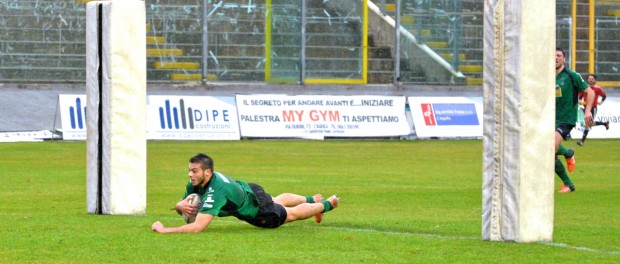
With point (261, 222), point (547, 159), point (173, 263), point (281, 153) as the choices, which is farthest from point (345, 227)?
point (281, 153)

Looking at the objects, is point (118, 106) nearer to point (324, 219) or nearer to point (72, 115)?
point (324, 219)

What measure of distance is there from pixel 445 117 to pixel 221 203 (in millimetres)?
25750

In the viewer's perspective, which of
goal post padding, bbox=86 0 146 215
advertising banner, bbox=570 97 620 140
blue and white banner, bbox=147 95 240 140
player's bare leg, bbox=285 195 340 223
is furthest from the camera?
advertising banner, bbox=570 97 620 140

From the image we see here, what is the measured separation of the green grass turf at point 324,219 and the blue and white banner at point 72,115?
16.3 feet

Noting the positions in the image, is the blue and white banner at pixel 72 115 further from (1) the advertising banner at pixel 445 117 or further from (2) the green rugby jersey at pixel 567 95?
(2) the green rugby jersey at pixel 567 95

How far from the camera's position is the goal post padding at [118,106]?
13859 millimetres

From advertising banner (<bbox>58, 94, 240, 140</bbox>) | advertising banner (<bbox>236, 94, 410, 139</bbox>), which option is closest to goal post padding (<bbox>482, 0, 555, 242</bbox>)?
advertising banner (<bbox>58, 94, 240, 140</bbox>)

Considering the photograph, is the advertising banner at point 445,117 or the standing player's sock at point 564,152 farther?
the advertising banner at point 445,117

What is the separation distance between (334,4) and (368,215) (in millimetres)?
26050

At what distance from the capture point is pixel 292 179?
20828 millimetres

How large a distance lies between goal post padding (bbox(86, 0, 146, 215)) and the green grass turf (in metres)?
0.31

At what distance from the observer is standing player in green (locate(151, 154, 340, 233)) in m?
11.8

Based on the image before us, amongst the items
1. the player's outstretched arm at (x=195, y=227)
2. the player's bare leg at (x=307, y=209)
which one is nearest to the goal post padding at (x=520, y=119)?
the player's bare leg at (x=307, y=209)

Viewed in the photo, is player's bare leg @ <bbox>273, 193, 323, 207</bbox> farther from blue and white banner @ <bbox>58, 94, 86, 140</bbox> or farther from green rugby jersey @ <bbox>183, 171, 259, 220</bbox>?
blue and white banner @ <bbox>58, 94, 86, 140</bbox>
